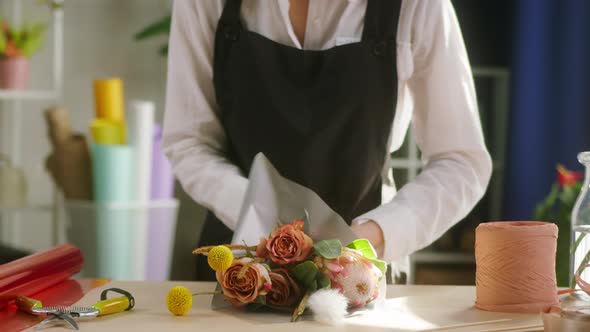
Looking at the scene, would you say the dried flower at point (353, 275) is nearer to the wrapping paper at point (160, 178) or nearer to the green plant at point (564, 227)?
the green plant at point (564, 227)

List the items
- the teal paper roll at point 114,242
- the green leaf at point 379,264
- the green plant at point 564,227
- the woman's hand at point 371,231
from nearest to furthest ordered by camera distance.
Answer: the green leaf at point 379,264
the woman's hand at point 371,231
the green plant at point 564,227
the teal paper roll at point 114,242

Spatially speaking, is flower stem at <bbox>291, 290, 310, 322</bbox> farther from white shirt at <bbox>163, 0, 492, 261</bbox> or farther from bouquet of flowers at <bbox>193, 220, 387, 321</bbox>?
white shirt at <bbox>163, 0, 492, 261</bbox>

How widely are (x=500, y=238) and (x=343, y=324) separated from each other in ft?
0.74

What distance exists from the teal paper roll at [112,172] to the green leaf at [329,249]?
248cm

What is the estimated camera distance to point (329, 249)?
1.08 m

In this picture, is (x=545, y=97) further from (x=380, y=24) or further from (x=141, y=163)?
(x=380, y=24)

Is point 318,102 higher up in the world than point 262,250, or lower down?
higher up

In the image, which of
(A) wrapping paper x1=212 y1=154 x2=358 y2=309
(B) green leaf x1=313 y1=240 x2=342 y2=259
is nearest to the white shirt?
(A) wrapping paper x1=212 y1=154 x2=358 y2=309

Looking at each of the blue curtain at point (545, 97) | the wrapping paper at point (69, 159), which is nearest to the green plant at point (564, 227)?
the blue curtain at point (545, 97)

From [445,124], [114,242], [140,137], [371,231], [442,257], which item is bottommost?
[442,257]

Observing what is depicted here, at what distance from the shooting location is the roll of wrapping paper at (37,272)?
1.16 metres

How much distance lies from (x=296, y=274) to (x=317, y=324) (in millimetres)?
69

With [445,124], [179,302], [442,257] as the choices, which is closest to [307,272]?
[179,302]

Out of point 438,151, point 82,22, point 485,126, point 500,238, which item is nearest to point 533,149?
point 485,126
